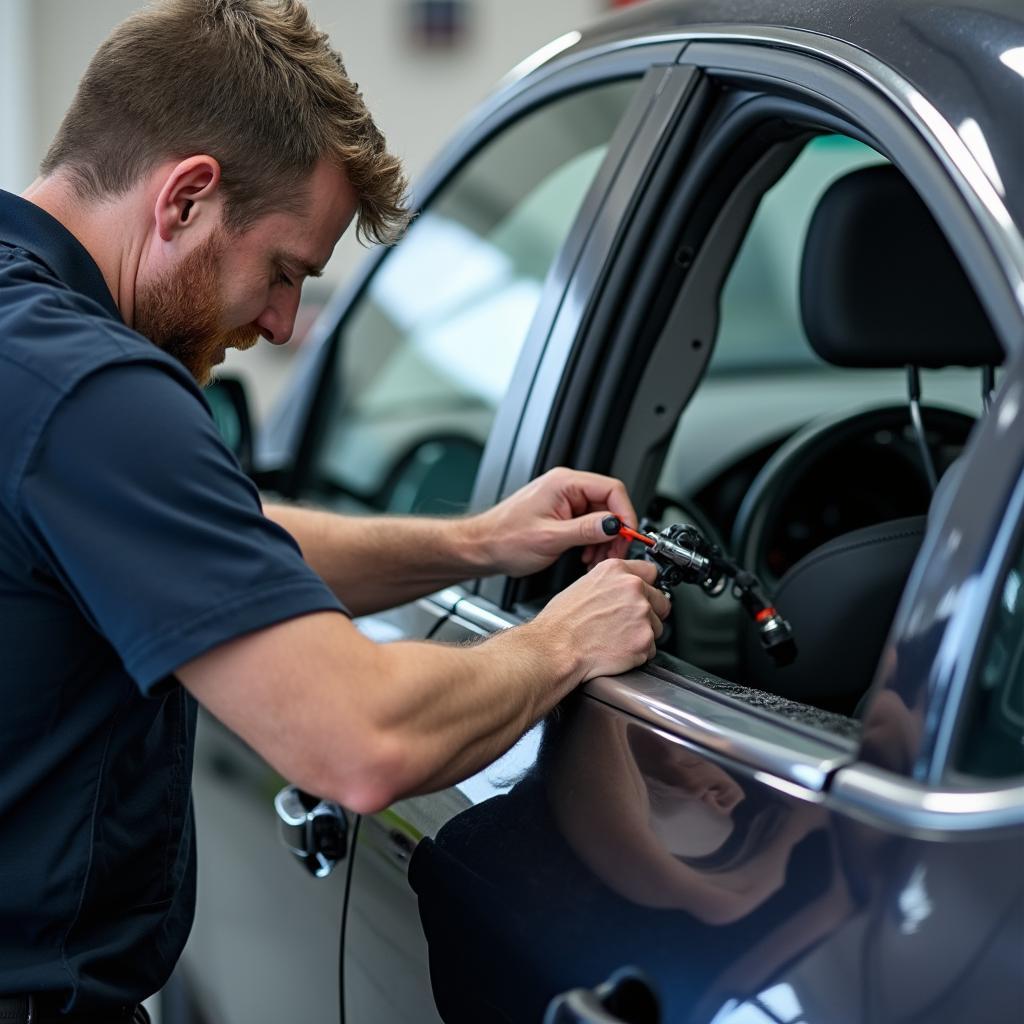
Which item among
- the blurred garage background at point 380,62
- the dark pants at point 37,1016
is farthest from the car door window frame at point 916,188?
the blurred garage background at point 380,62

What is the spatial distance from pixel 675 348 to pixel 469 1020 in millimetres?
848

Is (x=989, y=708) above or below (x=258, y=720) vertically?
above

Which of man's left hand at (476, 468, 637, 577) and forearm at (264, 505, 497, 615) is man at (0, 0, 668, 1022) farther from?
forearm at (264, 505, 497, 615)

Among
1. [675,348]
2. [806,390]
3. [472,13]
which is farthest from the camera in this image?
[472,13]

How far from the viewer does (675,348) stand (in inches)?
70.3

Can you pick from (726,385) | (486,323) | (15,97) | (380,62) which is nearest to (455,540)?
(486,323)

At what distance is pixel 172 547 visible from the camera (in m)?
1.18

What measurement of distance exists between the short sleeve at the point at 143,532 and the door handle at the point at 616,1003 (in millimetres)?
389

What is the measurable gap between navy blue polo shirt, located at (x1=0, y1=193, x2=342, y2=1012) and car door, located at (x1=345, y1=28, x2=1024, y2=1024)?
29 centimetres

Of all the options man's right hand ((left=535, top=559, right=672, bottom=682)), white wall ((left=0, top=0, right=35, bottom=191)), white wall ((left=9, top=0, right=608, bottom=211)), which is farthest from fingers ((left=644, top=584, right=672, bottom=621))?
white wall ((left=0, top=0, right=35, bottom=191))

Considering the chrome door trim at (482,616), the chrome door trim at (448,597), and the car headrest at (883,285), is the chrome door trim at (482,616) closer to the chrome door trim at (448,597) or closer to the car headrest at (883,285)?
the chrome door trim at (448,597)

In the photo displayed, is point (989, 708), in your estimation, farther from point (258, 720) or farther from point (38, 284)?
point (38, 284)

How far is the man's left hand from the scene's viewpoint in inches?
66.6

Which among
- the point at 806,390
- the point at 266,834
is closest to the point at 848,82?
the point at 266,834
